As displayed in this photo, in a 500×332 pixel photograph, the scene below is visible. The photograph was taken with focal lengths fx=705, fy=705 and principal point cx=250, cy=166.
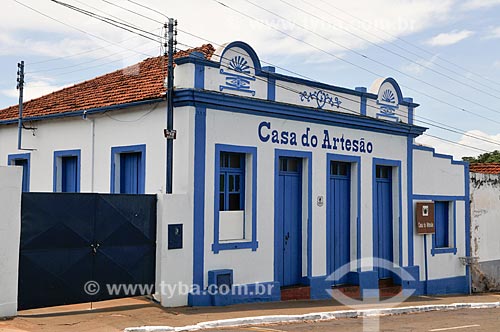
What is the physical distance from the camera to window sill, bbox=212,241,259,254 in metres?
14.0

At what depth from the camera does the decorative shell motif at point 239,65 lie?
48.2 feet

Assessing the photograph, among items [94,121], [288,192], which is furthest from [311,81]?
[94,121]

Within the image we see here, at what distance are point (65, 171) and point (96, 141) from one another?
1.77m

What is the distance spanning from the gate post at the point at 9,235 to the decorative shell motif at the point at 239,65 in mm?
5384

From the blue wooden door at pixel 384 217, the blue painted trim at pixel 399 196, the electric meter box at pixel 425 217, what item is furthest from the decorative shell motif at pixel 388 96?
the electric meter box at pixel 425 217

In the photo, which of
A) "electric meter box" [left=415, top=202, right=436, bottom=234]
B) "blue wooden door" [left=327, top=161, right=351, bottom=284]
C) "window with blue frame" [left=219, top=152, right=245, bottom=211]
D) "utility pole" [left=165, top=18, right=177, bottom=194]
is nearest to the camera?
"utility pole" [left=165, top=18, right=177, bottom=194]

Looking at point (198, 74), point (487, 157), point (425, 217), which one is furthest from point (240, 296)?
point (487, 157)

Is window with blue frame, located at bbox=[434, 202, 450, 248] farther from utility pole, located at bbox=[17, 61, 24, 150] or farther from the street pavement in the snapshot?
utility pole, located at bbox=[17, 61, 24, 150]

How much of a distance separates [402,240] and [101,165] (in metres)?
8.47

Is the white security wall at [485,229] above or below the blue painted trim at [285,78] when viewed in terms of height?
below

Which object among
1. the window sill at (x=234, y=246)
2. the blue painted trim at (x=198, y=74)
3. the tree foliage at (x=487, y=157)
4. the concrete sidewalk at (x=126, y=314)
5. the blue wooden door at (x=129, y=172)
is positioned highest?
the tree foliage at (x=487, y=157)

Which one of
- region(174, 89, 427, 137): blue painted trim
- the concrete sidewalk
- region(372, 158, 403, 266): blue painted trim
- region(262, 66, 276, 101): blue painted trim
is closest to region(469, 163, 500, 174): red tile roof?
region(174, 89, 427, 137): blue painted trim

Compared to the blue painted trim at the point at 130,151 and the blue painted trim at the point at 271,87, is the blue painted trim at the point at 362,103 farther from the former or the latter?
the blue painted trim at the point at 130,151

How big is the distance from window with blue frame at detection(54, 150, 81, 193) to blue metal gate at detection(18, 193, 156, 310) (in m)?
4.32
